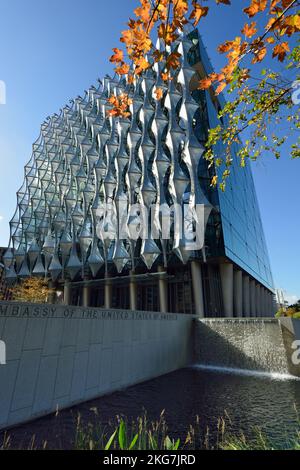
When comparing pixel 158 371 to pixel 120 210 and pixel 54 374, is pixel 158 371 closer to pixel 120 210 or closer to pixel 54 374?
pixel 54 374

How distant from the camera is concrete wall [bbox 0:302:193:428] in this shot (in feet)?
23.1

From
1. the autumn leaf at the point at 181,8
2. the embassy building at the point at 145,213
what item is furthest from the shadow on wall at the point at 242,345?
the autumn leaf at the point at 181,8

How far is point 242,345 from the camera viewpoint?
16719 millimetres

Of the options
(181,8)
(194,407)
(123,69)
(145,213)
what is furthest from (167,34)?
(145,213)

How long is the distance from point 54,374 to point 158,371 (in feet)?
24.6

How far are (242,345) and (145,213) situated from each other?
57.0ft

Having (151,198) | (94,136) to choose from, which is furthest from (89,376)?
(94,136)

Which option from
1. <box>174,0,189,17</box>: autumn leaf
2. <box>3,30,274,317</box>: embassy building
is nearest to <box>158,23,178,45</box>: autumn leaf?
<box>174,0,189,17</box>: autumn leaf

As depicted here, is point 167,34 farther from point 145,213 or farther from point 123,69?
point 145,213

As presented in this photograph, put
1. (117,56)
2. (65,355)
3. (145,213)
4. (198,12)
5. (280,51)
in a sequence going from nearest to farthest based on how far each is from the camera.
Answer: (198,12)
(280,51)
(117,56)
(65,355)
(145,213)

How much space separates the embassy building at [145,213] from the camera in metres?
29.3

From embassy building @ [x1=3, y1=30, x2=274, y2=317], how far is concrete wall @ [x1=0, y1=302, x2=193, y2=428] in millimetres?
15719

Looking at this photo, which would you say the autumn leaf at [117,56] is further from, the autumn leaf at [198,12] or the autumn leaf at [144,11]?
the autumn leaf at [198,12]
